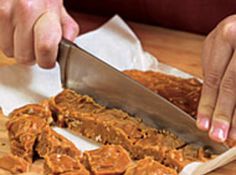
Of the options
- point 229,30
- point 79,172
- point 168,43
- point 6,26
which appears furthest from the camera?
point 168,43

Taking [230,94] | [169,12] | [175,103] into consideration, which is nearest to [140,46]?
[169,12]

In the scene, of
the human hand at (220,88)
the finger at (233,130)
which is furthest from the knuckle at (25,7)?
the finger at (233,130)

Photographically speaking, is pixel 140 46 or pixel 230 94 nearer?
pixel 230 94

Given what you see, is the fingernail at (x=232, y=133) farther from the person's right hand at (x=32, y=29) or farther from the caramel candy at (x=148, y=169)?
the person's right hand at (x=32, y=29)

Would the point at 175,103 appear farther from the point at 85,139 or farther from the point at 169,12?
the point at 169,12

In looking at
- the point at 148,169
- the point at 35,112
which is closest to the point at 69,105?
→ the point at 35,112

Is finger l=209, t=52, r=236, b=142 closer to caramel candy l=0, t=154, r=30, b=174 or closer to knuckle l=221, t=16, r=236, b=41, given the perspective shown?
knuckle l=221, t=16, r=236, b=41

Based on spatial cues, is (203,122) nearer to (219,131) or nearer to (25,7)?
(219,131)
